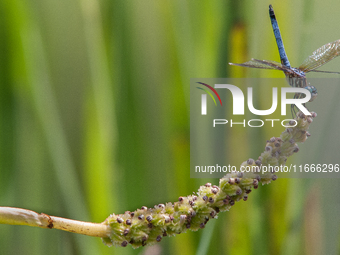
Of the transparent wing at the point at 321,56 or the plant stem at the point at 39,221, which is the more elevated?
the transparent wing at the point at 321,56

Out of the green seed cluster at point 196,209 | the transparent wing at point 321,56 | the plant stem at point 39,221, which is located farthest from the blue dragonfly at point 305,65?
the plant stem at point 39,221

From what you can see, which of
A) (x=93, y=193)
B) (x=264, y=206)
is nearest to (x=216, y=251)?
(x=264, y=206)

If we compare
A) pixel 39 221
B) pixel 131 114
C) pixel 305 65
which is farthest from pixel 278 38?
Result: pixel 39 221

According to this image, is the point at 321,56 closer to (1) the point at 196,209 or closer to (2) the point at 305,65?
(2) the point at 305,65

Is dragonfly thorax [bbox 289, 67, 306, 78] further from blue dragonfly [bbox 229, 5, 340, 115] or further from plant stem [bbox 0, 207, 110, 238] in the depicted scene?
plant stem [bbox 0, 207, 110, 238]

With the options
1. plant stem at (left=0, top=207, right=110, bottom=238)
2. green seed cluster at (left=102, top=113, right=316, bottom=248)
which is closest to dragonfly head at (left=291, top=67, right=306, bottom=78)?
green seed cluster at (left=102, top=113, right=316, bottom=248)

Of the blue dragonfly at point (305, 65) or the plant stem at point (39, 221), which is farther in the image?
the blue dragonfly at point (305, 65)

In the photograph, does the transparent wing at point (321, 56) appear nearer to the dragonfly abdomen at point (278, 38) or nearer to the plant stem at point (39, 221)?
the dragonfly abdomen at point (278, 38)
